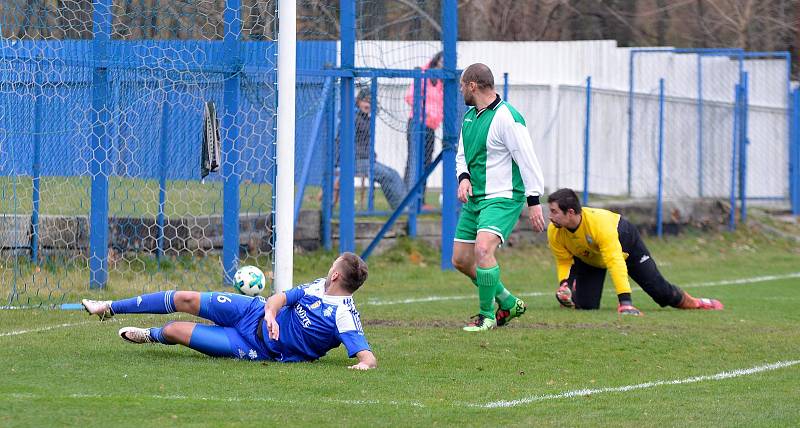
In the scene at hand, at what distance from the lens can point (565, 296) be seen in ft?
37.7

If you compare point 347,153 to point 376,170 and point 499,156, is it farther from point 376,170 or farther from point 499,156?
point 499,156

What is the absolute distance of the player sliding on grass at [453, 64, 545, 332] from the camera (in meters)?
9.23

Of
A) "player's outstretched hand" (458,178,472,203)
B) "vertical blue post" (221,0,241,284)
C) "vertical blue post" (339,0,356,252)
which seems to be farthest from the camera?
"vertical blue post" (339,0,356,252)

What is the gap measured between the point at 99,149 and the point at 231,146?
1269 millimetres

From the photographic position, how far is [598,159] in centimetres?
2030

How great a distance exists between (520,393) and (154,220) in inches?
248

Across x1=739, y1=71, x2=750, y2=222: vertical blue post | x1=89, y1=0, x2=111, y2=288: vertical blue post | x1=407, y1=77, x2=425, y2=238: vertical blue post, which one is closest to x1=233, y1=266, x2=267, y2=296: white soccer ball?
x1=89, y1=0, x2=111, y2=288: vertical blue post

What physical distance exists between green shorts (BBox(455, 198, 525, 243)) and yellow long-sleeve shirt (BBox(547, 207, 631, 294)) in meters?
1.62

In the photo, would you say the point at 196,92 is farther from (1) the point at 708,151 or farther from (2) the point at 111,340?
(1) the point at 708,151

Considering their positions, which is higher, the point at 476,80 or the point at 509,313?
the point at 476,80

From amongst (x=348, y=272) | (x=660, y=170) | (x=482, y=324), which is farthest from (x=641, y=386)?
(x=660, y=170)

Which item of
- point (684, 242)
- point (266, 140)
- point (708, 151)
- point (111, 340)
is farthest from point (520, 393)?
point (708, 151)

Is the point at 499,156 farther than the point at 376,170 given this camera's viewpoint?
No

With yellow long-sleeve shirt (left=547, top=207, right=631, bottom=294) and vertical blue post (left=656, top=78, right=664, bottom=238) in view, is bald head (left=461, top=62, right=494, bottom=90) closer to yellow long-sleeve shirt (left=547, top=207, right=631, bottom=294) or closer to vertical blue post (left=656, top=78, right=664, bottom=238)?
yellow long-sleeve shirt (left=547, top=207, right=631, bottom=294)
